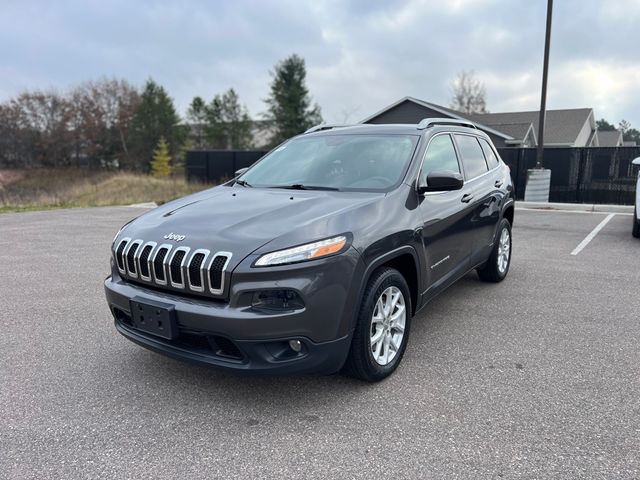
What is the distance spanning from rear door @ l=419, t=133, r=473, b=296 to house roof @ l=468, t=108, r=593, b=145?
27.6 metres

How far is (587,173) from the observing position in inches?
602

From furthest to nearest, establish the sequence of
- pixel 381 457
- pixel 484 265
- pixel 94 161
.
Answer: pixel 94 161
pixel 484 265
pixel 381 457

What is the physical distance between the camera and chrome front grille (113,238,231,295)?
107 inches

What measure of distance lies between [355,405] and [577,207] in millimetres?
13740

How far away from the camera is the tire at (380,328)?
9.82 ft

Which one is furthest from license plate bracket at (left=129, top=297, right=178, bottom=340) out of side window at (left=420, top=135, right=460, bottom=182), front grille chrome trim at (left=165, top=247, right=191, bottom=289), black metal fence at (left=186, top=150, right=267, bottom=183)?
black metal fence at (left=186, top=150, right=267, bottom=183)

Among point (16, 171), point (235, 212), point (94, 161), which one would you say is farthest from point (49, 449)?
point (94, 161)

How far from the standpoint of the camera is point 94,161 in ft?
183

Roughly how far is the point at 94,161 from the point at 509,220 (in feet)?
190

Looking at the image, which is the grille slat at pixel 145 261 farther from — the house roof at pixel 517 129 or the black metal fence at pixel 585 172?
the house roof at pixel 517 129

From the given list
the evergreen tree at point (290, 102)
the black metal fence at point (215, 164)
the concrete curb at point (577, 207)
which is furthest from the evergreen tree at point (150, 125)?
the concrete curb at point (577, 207)

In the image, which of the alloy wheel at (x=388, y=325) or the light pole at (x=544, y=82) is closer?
the alloy wheel at (x=388, y=325)

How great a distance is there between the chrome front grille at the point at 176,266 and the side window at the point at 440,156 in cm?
185

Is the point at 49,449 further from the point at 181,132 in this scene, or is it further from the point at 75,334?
the point at 181,132
